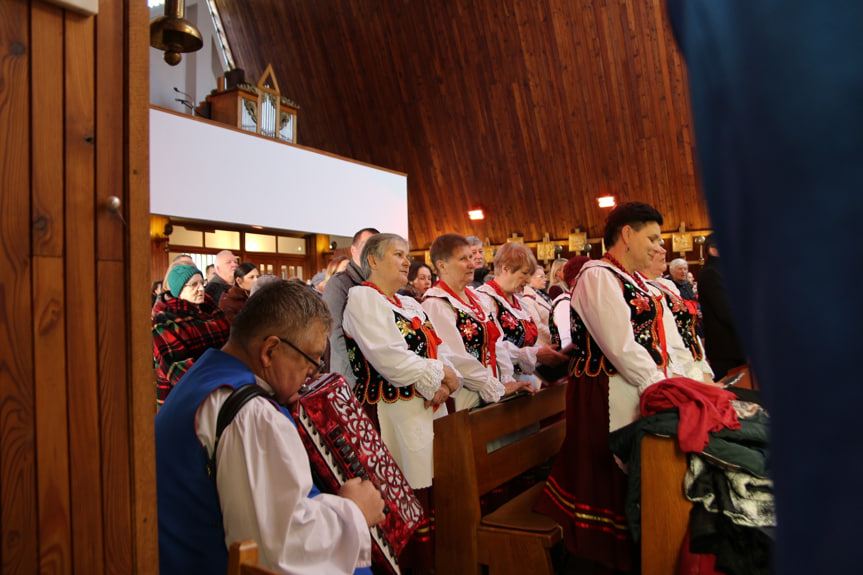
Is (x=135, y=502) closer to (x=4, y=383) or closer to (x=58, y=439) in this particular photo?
(x=58, y=439)

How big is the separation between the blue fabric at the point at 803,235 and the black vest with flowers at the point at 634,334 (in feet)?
7.97

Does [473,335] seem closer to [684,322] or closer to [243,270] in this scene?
[684,322]

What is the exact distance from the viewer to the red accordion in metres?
1.77

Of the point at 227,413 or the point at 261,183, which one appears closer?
the point at 227,413

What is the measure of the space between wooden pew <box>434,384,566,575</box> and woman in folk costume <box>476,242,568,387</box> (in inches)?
49.0

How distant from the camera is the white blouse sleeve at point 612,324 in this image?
2490mm

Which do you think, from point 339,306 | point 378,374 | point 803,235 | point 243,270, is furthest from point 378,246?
point 803,235

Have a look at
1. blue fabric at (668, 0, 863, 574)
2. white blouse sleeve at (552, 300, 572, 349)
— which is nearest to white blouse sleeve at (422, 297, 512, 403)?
white blouse sleeve at (552, 300, 572, 349)

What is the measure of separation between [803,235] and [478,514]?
8.46ft

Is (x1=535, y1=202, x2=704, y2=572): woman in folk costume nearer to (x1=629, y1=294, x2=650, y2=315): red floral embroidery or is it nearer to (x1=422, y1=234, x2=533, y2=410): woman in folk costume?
(x1=629, y1=294, x2=650, y2=315): red floral embroidery

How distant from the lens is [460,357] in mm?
3492

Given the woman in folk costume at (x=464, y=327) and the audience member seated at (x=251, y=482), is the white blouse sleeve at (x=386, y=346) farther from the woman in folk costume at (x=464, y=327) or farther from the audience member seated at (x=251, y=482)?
the audience member seated at (x=251, y=482)

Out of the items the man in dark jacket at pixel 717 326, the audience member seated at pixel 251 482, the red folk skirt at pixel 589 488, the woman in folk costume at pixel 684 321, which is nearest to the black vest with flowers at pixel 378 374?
the red folk skirt at pixel 589 488

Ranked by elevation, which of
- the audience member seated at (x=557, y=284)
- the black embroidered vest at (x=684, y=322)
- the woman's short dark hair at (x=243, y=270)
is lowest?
the black embroidered vest at (x=684, y=322)
